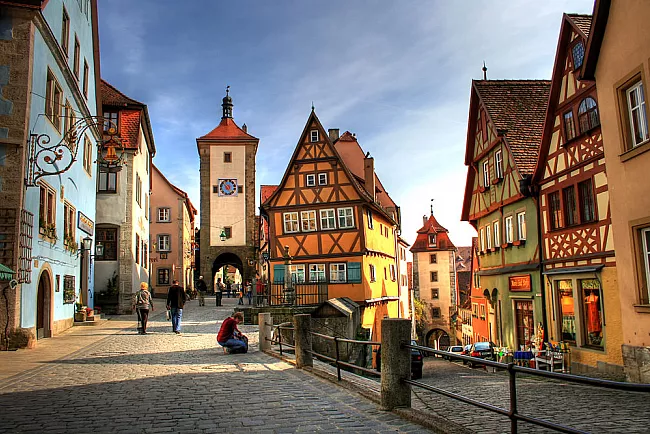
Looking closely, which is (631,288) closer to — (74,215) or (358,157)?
(74,215)

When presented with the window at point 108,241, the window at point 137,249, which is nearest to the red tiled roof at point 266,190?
the window at point 137,249

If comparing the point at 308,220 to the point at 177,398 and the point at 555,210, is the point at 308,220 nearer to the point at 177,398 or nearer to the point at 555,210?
the point at 555,210

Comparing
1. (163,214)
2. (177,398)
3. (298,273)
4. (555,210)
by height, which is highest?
(163,214)

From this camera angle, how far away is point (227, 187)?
5847 centimetres

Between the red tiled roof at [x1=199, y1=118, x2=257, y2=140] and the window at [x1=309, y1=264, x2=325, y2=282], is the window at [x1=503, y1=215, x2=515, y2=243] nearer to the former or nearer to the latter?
the window at [x1=309, y1=264, x2=325, y2=282]

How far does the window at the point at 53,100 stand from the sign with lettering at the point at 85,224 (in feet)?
16.2

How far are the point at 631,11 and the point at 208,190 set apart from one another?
48.7 metres

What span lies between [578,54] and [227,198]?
44.8 metres

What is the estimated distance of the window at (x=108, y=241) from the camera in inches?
1214

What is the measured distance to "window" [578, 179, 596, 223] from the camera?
16.5m

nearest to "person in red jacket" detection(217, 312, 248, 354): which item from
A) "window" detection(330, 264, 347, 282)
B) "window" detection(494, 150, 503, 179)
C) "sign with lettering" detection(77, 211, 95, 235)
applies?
"sign with lettering" detection(77, 211, 95, 235)

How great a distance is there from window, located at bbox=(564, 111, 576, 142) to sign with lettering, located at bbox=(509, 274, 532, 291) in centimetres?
514

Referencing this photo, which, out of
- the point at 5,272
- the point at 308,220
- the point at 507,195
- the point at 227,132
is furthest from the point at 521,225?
the point at 227,132

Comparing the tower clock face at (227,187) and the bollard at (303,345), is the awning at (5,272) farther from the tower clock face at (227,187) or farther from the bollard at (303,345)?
the tower clock face at (227,187)
